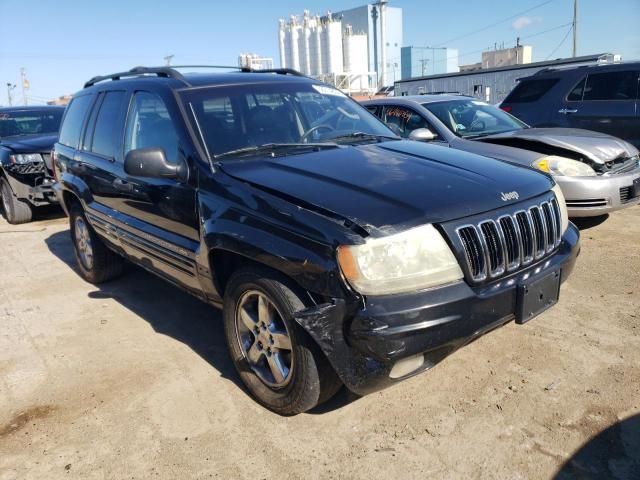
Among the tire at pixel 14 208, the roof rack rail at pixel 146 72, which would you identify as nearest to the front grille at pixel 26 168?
the tire at pixel 14 208

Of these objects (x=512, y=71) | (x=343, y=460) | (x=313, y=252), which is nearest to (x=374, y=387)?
(x=343, y=460)

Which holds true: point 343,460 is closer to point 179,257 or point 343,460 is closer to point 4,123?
point 179,257

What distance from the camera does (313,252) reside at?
7.79ft

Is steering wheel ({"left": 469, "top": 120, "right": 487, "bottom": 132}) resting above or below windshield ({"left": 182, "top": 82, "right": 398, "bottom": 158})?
below

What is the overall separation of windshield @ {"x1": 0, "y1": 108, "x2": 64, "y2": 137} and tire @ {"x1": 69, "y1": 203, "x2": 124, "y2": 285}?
4785 millimetres

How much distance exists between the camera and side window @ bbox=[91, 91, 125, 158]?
4.10 metres

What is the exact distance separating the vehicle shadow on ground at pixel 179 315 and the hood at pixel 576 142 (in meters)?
3.76

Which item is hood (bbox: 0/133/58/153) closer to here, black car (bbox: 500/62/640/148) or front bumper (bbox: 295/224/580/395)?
front bumper (bbox: 295/224/580/395)

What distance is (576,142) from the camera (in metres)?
5.72

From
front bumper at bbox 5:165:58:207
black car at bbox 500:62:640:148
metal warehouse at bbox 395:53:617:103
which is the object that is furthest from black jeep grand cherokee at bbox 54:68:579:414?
metal warehouse at bbox 395:53:617:103

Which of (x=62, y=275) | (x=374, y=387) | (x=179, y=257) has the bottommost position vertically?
(x=62, y=275)

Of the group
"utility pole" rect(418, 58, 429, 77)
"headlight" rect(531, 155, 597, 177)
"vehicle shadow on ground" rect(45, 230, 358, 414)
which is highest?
"utility pole" rect(418, 58, 429, 77)

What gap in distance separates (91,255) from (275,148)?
2.69 meters

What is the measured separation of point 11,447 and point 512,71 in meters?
23.9
